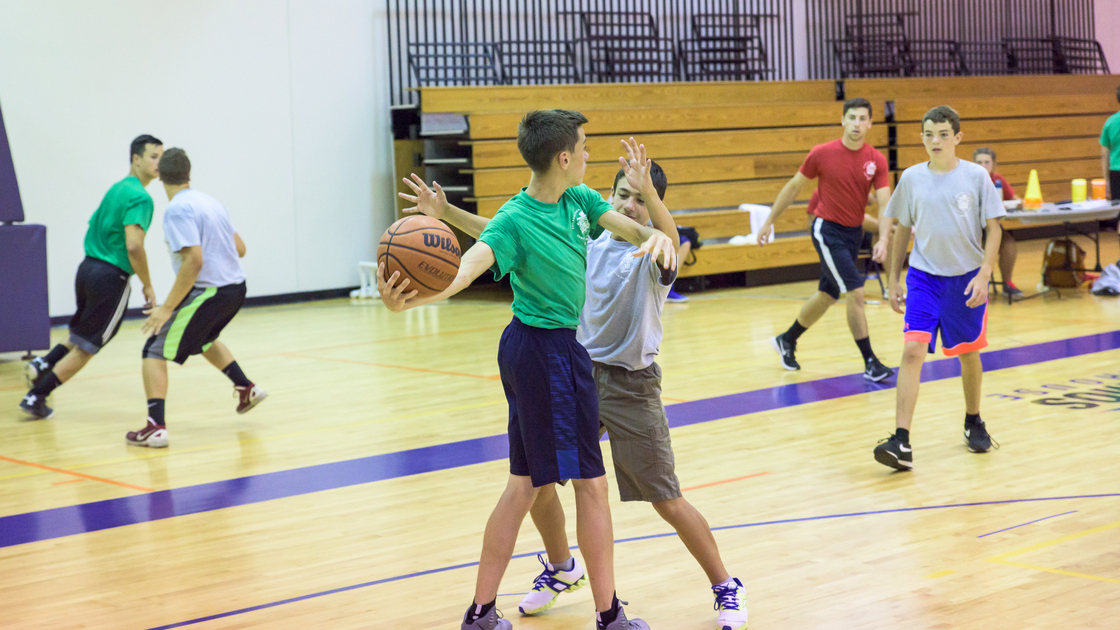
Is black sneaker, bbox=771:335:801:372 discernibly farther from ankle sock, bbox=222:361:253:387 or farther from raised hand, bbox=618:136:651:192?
raised hand, bbox=618:136:651:192

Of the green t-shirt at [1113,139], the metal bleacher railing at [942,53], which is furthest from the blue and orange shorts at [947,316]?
the metal bleacher railing at [942,53]

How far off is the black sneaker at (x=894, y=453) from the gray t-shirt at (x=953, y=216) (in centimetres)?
79

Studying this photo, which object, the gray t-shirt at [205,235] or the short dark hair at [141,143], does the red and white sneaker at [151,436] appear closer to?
the gray t-shirt at [205,235]

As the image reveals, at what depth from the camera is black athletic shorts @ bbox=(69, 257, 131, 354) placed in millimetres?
6520

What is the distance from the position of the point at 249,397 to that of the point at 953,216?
12.7 ft

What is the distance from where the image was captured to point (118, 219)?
6.43 meters

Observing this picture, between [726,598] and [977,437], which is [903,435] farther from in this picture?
[726,598]

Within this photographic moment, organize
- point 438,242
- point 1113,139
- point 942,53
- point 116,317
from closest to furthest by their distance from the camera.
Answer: point 438,242, point 116,317, point 1113,139, point 942,53

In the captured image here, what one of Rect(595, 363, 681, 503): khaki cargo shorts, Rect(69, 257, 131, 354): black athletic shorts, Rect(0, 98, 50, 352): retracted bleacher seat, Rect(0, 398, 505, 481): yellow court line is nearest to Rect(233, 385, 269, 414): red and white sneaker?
Rect(0, 398, 505, 481): yellow court line

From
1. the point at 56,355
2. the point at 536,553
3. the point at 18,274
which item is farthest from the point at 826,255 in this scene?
the point at 18,274

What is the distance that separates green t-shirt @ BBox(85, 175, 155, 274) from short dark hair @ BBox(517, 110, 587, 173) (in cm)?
400

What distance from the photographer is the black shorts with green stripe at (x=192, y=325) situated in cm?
583

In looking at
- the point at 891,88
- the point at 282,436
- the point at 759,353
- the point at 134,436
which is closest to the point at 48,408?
the point at 134,436

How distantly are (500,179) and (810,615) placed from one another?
9126 mm
